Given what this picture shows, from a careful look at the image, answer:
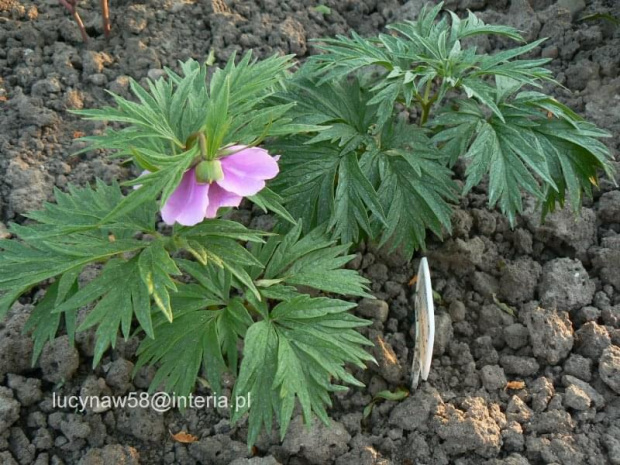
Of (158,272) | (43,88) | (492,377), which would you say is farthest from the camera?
(43,88)

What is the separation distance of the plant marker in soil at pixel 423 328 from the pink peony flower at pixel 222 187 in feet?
1.98

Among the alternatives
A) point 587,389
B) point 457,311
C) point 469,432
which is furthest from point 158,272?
point 587,389

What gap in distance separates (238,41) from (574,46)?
4.66 ft

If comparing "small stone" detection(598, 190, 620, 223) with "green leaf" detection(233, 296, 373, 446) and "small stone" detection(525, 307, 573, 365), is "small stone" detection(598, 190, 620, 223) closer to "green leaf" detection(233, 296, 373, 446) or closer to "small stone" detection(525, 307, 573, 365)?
"small stone" detection(525, 307, 573, 365)

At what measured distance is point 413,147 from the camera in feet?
6.83

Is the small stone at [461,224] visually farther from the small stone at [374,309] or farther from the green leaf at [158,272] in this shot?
the green leaf at [158,272]

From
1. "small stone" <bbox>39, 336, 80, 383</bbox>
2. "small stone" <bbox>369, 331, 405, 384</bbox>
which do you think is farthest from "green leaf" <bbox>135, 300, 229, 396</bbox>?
A: "small stone" <bbox>369, 331, 405, 384</bbox>

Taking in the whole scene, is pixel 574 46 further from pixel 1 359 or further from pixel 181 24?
pixel 1 359

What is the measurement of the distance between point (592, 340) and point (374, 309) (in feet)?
2.19

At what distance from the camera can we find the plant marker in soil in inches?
71.7

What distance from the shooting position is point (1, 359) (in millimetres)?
2043

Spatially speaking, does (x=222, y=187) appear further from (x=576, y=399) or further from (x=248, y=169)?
(x=576, y=399)

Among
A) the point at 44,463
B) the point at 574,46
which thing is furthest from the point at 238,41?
the point at 44,463

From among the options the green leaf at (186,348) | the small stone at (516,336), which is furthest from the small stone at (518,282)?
the green leaf at (186,348)
